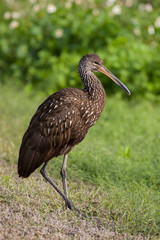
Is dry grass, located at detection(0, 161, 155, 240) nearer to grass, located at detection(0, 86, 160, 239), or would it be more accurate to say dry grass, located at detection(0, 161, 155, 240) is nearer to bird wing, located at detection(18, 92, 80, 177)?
grass, located at detection(0, 86, 160, 239)

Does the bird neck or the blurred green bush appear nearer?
the bird neck

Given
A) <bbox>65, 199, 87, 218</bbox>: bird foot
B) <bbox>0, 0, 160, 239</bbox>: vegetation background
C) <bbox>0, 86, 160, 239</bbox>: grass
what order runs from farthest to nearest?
<bbox>65, 199, 87, 218</bbox>: bird foot → <bbox>0, 0, 160, 239</bbox>: vegetation background → <bbox>0, 86, 160, 239</bbox>: grass

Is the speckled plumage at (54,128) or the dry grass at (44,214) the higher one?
the speckled plumage at (54,128)

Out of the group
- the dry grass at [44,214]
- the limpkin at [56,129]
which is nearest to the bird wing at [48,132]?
the limpkin at [56,129]

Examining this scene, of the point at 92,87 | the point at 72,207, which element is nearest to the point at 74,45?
Result: the point at 92,87

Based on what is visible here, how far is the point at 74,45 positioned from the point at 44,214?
5722mm

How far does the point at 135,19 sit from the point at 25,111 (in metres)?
3.38

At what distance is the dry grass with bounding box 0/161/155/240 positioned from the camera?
3775 millimetres

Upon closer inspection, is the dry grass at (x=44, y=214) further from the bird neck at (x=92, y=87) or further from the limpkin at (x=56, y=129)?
the bird neck at (x=92, y=87)

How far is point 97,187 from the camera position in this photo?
5.03 metres

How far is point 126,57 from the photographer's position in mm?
8891

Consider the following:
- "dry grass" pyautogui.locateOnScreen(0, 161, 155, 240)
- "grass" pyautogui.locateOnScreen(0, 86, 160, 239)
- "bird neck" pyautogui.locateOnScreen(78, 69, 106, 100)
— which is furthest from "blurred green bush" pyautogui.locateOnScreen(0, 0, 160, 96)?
"dry grass" pyautogui.locateOnScreen(0, 161, 155, 240)

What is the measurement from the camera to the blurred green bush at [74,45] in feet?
29.0

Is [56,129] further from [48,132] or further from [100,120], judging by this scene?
[100,120]
